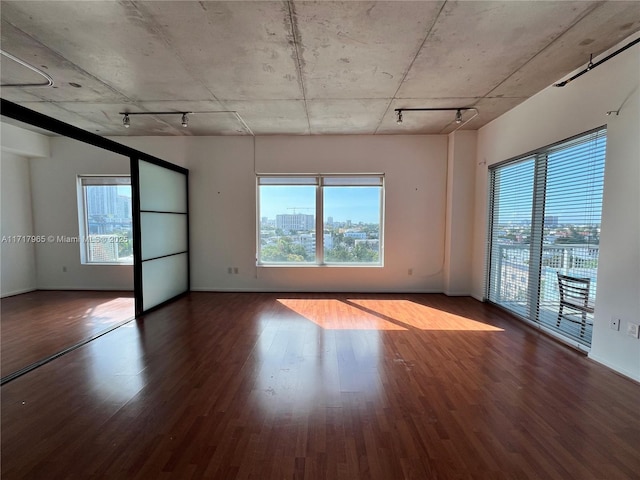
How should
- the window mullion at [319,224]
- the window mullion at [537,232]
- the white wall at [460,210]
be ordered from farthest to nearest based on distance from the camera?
1. the window mullion at [319,224]
2. the white wall at [460,210]
3. the window mullion at [537,232]

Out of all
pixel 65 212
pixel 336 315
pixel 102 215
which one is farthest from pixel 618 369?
pixel 65 212

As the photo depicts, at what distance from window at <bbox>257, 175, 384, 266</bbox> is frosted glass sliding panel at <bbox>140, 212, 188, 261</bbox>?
1.41 metres

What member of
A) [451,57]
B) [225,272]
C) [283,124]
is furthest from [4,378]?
[451,57]

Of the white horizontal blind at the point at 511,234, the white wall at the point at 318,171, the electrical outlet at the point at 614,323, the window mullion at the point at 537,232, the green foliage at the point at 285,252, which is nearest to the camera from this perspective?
the electrical outlet at the point at 614,323

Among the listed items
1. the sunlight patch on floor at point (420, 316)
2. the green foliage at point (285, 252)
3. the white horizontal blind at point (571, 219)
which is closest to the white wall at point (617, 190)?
the white horizontal blind at point (571, 219)

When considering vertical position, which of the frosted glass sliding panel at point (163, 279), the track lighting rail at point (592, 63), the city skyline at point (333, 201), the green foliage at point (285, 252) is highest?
the track lighting rail at point (592, 63)

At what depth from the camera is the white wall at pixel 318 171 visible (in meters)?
5.12

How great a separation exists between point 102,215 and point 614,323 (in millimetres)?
7550

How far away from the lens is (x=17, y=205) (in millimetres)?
4902

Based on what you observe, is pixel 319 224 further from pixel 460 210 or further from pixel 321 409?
pixel 321 409

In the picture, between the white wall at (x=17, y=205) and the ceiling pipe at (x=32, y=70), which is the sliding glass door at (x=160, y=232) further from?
the white wall at (x=17, y=205)

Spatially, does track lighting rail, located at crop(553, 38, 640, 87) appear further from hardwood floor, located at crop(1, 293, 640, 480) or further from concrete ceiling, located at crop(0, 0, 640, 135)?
hardwood floor, located at crop(1, 293, 640, 480)

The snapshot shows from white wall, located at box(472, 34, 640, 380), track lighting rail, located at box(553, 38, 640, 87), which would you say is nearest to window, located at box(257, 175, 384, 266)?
track lighting rail, located at box(553, 38, 640, 87)

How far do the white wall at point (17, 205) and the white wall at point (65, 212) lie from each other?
0.10 m
